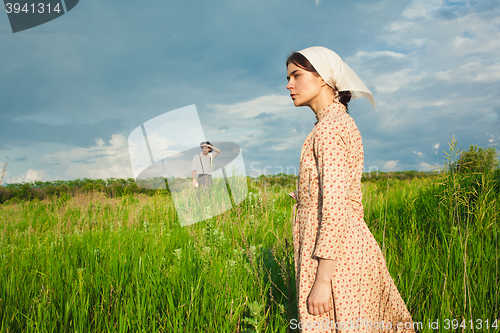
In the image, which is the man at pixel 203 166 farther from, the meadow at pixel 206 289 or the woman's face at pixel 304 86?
the woman's face at pixel 304 86

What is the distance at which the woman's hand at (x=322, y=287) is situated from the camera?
1445 millimetres

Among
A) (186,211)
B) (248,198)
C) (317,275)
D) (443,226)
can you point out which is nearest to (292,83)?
(317,275)

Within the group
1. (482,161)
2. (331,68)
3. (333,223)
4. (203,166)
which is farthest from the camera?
(203,166)

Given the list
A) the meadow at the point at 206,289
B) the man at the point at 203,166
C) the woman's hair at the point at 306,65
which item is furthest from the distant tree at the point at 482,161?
the man at the point at 203,166

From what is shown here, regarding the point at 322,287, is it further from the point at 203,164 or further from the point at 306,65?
the point at 203,164

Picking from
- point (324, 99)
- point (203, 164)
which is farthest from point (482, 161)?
point (203, 164)

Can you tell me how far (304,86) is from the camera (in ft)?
5.85

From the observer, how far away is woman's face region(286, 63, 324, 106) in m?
1.77

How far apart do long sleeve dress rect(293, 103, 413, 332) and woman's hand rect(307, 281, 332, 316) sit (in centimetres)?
10

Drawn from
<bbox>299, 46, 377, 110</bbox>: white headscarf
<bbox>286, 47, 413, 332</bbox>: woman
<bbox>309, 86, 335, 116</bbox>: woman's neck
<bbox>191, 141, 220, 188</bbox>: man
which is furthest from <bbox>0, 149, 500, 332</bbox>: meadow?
<bbox>191, 141, 220, 188</bbox>: man

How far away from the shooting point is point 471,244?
364 centimetres

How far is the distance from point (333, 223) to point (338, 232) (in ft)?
0.18

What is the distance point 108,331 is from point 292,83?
229 cm

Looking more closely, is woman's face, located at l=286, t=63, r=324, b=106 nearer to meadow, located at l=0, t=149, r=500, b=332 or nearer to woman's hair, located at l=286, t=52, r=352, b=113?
woman's hair, located at l=286, t=52, r=352, b=113
